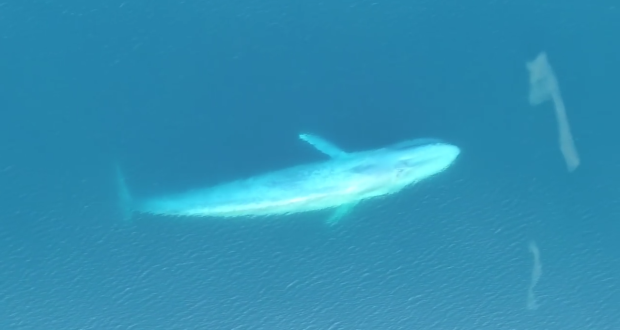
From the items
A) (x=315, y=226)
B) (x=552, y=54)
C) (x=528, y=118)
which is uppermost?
(x=552, y=54)

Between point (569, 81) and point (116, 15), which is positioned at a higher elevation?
point (116, 15)

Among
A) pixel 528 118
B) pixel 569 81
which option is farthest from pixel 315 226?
pixel 569 81

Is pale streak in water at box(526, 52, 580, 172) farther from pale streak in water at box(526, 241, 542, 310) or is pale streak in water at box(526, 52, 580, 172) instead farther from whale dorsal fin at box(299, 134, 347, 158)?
whale dorsal fin at box(299, 134, 347, 158)

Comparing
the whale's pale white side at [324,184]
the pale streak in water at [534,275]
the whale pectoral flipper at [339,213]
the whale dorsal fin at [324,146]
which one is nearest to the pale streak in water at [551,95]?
the pale streak in water at [534,275]

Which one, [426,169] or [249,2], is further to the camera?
[249,2]

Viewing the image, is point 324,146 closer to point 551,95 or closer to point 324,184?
point 324,184

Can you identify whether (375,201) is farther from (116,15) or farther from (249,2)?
(116,15)

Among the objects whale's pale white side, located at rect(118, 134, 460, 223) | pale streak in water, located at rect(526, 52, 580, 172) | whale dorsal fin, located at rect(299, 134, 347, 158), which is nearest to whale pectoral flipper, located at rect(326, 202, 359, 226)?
whale's pale white side, located at rect(118, 134, 460, 223)
